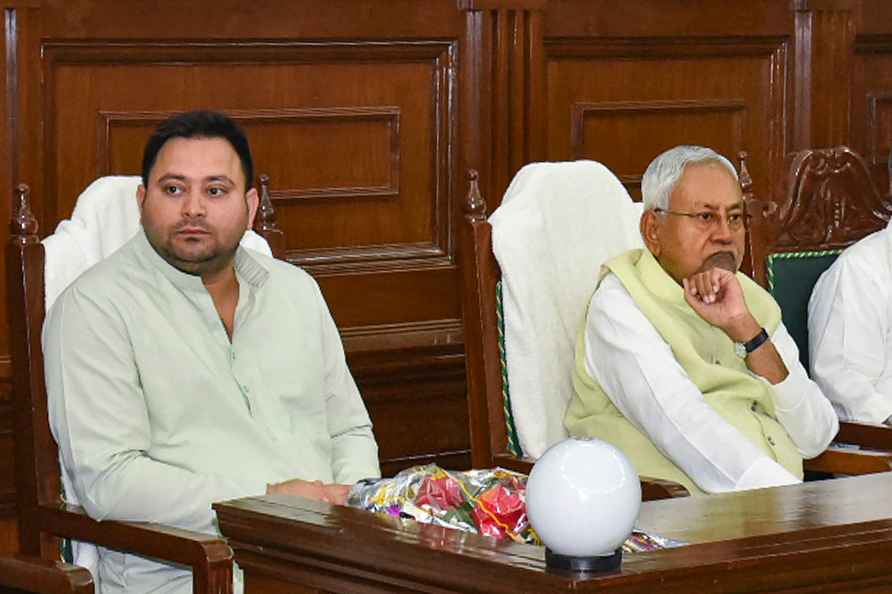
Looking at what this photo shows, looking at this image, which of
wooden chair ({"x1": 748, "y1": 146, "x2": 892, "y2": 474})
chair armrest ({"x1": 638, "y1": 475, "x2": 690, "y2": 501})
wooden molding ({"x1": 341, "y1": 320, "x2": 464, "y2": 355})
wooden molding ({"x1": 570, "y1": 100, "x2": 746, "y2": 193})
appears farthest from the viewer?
wooden molding ({"x1": 570, "y1": 100, "x2": 746, "y2": 193})

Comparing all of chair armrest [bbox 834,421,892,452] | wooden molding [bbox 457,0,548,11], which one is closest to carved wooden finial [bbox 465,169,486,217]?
chair armrest [bbox 834,421,892,452]

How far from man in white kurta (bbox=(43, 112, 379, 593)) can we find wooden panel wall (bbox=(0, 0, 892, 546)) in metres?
0.87

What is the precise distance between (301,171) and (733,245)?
115 cm

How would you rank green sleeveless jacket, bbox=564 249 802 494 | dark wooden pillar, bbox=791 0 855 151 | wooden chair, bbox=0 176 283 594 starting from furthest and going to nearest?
dark wooden pillar, bbox=791 0 855 151
green sleeveless jacket, bbox=564 249 802 494
wooden chair, bbox=0 176 283 594

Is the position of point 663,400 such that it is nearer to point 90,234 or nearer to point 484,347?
point 484,347

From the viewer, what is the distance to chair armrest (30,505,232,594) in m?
2.81

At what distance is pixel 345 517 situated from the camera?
2.43 metres

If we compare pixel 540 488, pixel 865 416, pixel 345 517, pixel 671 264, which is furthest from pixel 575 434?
pixel 540 488

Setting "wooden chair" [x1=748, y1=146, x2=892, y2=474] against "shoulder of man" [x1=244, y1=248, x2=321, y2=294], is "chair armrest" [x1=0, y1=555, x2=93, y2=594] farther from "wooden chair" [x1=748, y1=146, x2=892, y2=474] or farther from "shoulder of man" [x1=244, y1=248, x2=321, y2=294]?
"wooden chair" [x1=748, y1=146, x2=892, y2=474]

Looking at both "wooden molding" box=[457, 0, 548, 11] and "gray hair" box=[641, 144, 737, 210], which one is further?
"wooden molding" box=[457, 0, 548, 11]

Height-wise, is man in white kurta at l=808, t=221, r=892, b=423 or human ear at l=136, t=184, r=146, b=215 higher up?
human ear at l=136, t=184, r=146, b=215

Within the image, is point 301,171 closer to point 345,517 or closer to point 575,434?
point 575,434

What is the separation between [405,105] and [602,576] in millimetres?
2609

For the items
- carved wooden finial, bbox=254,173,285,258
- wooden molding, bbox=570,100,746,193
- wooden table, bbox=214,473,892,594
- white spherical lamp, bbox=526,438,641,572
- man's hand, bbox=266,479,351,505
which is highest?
wooden molding, bbox=570,100,746,193
